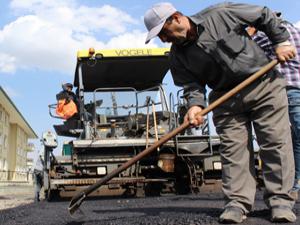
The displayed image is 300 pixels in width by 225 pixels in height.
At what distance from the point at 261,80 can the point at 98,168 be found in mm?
4717

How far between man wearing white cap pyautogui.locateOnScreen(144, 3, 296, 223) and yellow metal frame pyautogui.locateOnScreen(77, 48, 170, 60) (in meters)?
5.45

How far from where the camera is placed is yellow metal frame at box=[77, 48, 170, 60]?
895 cm

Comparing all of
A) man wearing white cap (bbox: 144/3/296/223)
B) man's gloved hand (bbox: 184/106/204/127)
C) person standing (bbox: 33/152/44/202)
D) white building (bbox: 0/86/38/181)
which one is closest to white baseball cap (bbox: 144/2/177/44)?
man wearing white cap (bbox: 144/3/296/223)

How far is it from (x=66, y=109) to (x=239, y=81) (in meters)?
5.74

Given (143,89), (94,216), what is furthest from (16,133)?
(94,216)

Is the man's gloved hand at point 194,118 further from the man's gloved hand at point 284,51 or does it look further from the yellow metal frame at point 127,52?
the yellow metal frame at point 127,52

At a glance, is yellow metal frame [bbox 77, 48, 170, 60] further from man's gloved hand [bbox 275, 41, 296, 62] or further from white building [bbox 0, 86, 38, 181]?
white building [bbox 0, 86, 38, 181]

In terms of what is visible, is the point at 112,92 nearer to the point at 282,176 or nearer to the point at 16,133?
the point at 282,176

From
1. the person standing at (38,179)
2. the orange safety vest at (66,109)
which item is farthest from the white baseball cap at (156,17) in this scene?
the person standing at (38,179)

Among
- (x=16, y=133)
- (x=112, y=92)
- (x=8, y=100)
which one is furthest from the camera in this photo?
Result: (x=16, y=133)

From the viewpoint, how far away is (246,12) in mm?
3484

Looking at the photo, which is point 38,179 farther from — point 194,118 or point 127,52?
point 194,118

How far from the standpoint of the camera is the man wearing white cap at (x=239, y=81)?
3.44 m

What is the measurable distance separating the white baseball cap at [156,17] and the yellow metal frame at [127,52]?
18.4ft
